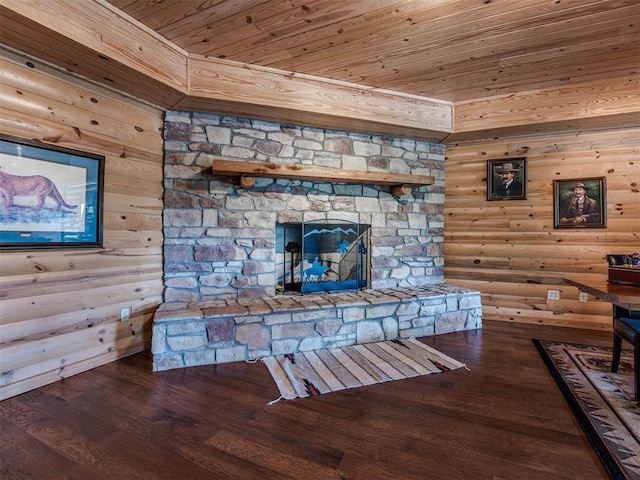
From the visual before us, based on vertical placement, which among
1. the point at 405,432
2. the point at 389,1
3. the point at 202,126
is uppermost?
the point at 389,1

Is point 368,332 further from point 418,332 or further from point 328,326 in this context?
point 418,332

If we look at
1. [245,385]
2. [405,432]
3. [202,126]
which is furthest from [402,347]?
[202,126]

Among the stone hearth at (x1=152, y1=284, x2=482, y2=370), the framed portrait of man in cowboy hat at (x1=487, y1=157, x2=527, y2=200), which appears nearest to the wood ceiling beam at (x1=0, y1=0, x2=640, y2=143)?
the framed portrait of man in cowboy hat at (x1=487, y1=157, x2=527, y2=200)

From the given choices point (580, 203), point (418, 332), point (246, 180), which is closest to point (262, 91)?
point (246, 180)

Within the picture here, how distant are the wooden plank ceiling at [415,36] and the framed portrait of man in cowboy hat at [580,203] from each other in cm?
109

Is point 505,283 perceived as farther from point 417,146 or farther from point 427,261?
point 417,146

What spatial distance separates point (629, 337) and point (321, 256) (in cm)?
248

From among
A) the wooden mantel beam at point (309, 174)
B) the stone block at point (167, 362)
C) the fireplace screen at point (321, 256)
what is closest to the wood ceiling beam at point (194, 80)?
the wooden mantel beam at point (309, 174)

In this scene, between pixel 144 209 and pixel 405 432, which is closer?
pixel 405 432

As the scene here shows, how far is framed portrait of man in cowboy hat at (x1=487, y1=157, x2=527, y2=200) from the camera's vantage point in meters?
3.67

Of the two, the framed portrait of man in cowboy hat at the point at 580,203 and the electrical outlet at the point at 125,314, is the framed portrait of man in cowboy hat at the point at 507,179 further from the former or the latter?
the electrical outlet at the point at 125,314

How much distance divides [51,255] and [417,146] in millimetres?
3627

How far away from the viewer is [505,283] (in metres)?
3.76

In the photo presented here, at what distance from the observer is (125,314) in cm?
262
